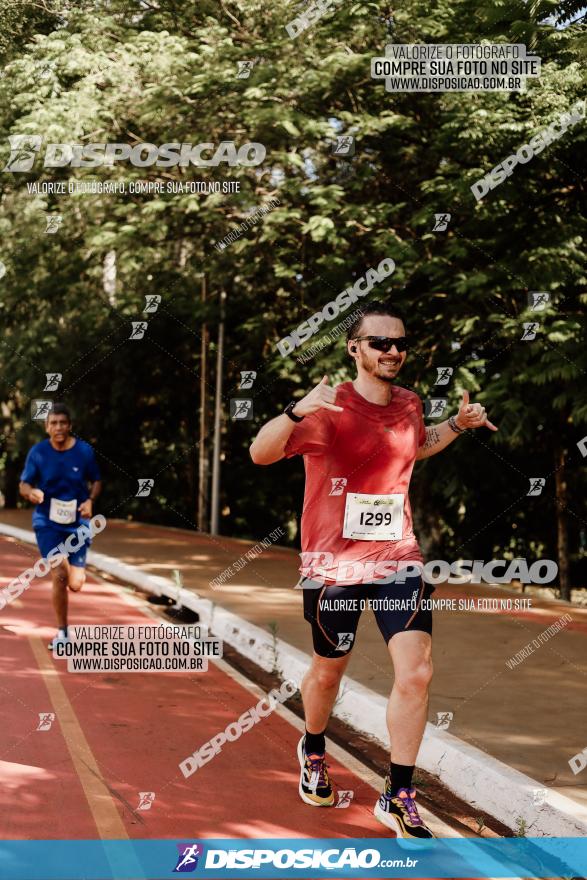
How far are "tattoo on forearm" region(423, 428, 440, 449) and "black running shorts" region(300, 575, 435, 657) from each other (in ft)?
2.53

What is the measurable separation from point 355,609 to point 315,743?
78cm

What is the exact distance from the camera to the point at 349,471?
495 cm

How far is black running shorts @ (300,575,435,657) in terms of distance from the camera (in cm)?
488

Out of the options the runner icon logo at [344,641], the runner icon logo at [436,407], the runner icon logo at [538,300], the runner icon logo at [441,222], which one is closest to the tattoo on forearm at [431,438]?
the runner icon logo at [344,641]

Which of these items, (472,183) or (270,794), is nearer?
(270,794)

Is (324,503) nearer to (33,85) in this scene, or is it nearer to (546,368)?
(546,368)

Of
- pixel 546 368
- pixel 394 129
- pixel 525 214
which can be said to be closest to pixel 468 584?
pixel 546 368

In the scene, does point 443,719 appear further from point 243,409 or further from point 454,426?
point 243,409

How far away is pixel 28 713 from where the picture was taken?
7.11 meters

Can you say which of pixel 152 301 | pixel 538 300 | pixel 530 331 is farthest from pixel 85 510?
pixel 152 301

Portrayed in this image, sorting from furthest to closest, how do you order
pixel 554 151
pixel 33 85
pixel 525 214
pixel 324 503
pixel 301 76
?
pixel 33 85
pixel 301 76
pixel 525 214
pixel 554 151
pixel 324 503

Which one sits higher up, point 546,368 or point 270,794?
point 546,368

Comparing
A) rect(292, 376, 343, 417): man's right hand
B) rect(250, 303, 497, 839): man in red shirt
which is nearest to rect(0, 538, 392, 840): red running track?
rect(250, 303, 497, 839): man in red shirt

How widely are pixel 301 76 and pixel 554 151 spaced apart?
3.45 metres
